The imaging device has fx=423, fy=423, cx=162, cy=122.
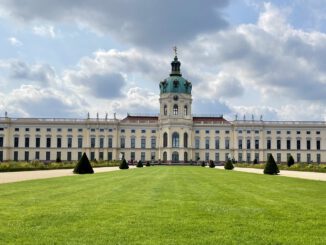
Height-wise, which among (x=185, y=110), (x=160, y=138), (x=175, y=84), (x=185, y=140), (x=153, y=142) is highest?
(x=175, y=84)

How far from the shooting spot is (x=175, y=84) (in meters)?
99.0

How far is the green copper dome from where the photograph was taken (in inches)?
3898

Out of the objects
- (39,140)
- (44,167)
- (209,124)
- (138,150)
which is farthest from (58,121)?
(44,167)

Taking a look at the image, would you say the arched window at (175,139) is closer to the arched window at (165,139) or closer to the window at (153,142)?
the arched window at (165,139)

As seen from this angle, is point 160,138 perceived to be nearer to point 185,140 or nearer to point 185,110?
point 185,140

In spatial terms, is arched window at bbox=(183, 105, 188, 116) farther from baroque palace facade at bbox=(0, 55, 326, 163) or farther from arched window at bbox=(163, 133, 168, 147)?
arched window at bbox=(163, 133, 168, 147)

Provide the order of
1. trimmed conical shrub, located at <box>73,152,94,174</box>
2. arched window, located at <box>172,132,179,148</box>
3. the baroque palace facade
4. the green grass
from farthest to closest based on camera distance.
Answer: the baroque palace facade, arched window, located at <box>172,132,179,148</box>, trimmed conical shrub, located at <box>73,152,94,174</box>, the green grass

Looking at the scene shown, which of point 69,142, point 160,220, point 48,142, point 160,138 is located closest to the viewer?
point 160,220

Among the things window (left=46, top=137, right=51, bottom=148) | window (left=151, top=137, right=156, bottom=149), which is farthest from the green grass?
window (left=46, top=137, right=51, bottom=148)

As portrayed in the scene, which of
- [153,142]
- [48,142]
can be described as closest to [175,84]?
[153,142]

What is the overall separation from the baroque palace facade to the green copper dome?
23cm

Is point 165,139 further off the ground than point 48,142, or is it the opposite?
point 165,139

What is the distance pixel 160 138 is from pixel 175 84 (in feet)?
43.4

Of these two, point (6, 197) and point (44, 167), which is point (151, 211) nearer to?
point (6, 197)
